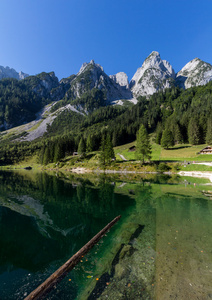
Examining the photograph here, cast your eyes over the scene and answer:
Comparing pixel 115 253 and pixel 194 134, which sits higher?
pixel 194 134

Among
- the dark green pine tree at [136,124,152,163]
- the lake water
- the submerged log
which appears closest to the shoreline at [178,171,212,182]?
the dark green pine tree at [136,124,152,163]

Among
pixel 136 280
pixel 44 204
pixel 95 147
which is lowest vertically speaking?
pixel 44 204

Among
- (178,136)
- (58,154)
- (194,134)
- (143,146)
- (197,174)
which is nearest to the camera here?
(197,174)

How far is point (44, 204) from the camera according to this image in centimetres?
2444

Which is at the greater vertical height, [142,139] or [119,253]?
[142,139]

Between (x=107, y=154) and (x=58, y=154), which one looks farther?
(x=58, y=154)

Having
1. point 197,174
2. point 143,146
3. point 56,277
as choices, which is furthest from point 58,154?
point 56,277

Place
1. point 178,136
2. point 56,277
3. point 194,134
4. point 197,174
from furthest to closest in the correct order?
point 178,136 < point 194,134 < point 197,174 < point 56,277

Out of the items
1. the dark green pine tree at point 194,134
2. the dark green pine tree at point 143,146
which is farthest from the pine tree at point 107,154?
the dark green pine tree at point 194,134

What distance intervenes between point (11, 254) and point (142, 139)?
67.5 meters

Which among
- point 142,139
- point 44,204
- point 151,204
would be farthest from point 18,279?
point 142,139

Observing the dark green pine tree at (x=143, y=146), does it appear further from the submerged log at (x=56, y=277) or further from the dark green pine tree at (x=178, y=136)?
the submerged log at (x=56, y=277)

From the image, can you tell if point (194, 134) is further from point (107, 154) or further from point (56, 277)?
point (56, 277)

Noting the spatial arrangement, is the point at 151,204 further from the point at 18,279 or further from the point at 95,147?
the point at 95,147
